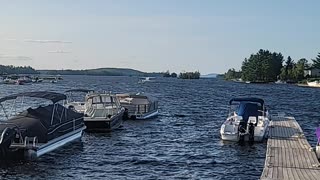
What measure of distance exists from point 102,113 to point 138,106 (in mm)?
10409

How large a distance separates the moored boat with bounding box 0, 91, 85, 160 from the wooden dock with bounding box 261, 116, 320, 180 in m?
13.6

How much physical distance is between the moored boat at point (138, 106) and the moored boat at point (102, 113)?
224 inches

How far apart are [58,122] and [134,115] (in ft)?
74.7

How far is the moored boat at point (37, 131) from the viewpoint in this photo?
2923 centimetres

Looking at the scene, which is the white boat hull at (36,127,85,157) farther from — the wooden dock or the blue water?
the wooden dock

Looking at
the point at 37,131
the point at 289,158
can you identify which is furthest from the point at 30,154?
the point at 289,158

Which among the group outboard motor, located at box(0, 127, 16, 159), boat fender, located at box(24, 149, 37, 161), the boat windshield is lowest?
boat fender, located at box(24, 149, 37, 161)

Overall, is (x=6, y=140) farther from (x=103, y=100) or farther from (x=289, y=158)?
(x=103, y=100)

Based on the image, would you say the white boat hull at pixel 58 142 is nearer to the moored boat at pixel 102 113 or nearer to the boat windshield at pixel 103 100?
the moored boat at pixel 102 113

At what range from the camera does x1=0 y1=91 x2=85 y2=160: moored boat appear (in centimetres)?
2923

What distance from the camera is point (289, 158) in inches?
1078

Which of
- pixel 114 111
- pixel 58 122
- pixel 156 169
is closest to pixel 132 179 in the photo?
pixel 156 169

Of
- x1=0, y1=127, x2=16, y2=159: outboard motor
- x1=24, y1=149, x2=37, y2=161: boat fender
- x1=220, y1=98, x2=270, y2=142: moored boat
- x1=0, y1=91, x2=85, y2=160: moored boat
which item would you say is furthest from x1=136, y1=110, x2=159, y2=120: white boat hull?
A: x1=0, y1=127, x2=16, y2=159: outboard motor

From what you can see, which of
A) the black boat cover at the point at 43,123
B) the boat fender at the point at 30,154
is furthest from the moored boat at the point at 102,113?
the boat fender at the point at 30,154
